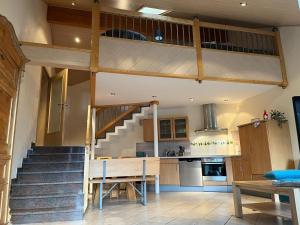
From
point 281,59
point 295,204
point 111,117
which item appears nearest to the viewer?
point 295,204

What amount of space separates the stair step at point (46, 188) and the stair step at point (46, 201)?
117 millimetres

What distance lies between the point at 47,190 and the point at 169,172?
132 inches

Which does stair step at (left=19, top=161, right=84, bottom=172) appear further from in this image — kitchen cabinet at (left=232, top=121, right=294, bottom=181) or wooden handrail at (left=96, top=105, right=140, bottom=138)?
kitchen cabinet at (left=232, top=121, right=294, bottom=181)

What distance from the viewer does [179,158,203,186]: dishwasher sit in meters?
6.04

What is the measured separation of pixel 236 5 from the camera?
453 cm

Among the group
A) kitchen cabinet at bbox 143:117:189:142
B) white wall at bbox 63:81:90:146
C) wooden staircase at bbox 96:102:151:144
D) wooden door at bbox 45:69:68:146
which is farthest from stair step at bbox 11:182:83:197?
white wall at bbox 63:81:90:146

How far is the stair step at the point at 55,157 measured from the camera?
457 cm

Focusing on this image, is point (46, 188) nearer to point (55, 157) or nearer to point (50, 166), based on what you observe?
point (50, 166)

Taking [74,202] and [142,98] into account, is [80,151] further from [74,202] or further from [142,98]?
[142,98]

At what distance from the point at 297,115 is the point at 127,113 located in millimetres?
5061

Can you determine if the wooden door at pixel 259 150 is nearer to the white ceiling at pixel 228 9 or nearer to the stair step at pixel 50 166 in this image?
the white ceiling at pixel 228 9

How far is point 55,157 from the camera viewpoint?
4691 mm

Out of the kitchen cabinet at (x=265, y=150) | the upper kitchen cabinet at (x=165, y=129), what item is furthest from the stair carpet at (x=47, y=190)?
the kitchen cabinet at (x=265, y=150)

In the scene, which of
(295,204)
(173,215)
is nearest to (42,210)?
(173,215)
